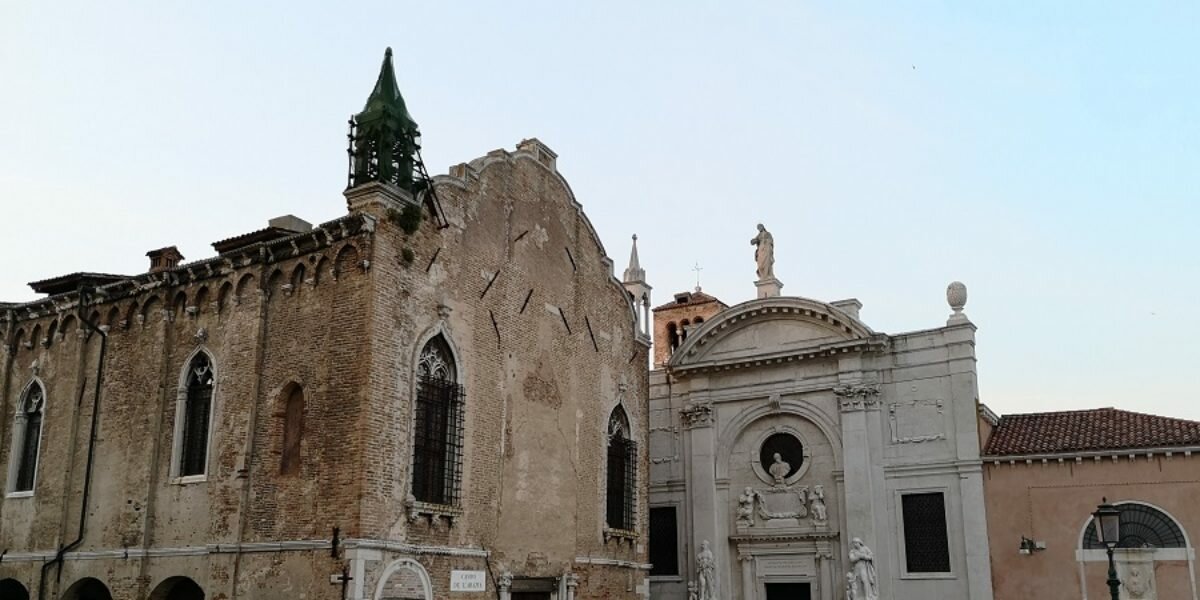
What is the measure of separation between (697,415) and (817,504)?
153 inches

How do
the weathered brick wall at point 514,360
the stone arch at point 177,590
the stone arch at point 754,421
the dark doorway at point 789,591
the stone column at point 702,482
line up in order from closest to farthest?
the weathered brick wall at point 514,360 < the stone arch at point 177,590 < the dark doorway at point 789,591 < the stone arch at point 754,421 < the stone column at point 702,482

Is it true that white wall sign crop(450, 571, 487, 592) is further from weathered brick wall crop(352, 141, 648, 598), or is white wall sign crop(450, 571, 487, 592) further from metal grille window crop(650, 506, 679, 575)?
metal grille window crop(650, 506, 679, 575)

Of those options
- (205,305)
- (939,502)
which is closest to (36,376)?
(205,305)

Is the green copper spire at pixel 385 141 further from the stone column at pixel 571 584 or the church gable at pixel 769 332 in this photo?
the church gable at pixel 769 332

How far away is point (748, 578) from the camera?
2416 centimetres

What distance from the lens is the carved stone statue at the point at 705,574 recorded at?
24078 mm

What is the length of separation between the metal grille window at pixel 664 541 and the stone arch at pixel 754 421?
1.82 metres

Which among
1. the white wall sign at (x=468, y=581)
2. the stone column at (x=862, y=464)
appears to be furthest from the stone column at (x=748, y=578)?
the white wall sign at (x=468, y=581)

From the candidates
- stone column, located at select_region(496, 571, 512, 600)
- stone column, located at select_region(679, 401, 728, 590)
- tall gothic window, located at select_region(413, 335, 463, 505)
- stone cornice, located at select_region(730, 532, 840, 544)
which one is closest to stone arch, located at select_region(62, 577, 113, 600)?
tall gothic window, located at select_region(413, 335, 463, 505)

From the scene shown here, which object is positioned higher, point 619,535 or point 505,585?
point 619,535

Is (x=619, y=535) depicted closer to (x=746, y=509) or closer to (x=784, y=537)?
(x=746, y=509)

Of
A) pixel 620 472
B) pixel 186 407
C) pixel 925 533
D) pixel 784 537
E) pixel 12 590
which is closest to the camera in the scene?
pixel 186 407

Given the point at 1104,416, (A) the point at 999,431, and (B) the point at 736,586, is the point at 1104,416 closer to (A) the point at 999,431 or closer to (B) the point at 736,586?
(A) the point at 999,431

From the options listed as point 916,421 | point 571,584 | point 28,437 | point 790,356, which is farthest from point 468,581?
point 916,421
